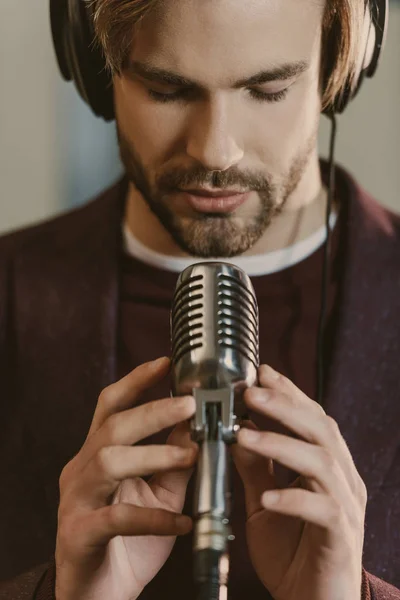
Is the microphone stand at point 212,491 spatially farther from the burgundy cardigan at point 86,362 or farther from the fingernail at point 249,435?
the burgundy cardigan at point 86,362

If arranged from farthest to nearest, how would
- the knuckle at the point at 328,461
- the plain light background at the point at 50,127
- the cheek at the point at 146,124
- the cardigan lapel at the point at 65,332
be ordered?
1. the plain light background at the point at 50,127
2. the cardigan lapel at the point at 65,332
3. the cheek at the point at 146,124
4. the knuckle at the point at 328,461

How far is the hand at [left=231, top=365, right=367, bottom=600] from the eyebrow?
407 mm

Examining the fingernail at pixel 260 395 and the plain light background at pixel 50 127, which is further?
the plain light background at pixel 50 127

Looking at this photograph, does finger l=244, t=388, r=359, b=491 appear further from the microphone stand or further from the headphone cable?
the headphone cable

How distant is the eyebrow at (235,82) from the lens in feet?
3.29

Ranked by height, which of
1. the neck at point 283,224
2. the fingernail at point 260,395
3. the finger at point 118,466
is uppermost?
the neck at point 283,224

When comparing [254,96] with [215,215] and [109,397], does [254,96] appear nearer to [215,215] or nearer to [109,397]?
[215,215]

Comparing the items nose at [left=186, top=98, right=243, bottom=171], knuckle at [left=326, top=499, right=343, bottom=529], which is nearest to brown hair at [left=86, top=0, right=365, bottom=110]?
nose at [left=186, top=98, right=243, bottom=171]

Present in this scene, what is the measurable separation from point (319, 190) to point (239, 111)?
0.99 ft

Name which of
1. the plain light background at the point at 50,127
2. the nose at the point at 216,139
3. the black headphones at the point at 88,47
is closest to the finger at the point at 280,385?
the nose at the point at 216,139

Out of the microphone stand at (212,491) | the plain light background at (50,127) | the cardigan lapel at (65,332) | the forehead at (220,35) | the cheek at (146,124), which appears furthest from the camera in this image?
the plain light background at (50,127)

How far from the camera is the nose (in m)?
1.00

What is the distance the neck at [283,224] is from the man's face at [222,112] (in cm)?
5

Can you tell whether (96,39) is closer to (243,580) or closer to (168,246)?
(168,246)
